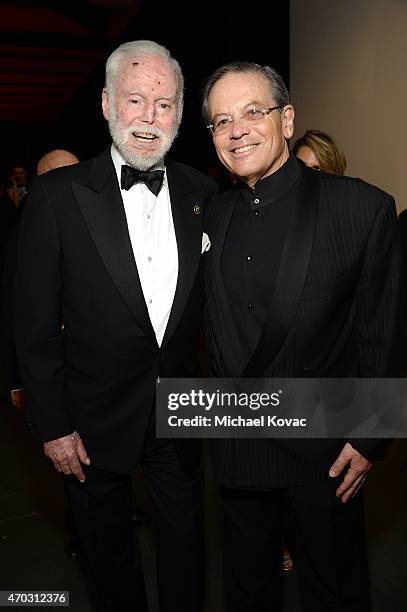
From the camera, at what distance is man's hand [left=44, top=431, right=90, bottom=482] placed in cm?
177

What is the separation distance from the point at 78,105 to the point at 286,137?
1316 cm

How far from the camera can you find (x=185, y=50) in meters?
7.28

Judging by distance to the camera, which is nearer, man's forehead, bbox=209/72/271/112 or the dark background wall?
man's forehead, bbox=209/72/271/112

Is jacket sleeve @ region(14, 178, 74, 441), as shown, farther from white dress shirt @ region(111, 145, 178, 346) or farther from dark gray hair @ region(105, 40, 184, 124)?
dark gray hair @ region(105, 40, 184, 124)

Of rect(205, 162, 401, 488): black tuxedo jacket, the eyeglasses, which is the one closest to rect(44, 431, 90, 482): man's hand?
rect(205, 162, 401, 488): black tuxedo jacket

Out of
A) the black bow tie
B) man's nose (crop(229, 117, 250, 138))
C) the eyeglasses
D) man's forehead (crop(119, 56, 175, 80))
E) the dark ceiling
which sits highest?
the dark ceiling

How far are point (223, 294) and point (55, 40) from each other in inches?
345

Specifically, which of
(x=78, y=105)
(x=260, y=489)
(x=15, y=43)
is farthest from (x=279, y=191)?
(x=78, y=105)

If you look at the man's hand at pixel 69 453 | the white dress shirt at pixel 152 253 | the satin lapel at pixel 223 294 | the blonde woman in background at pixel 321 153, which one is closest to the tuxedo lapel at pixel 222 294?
the satin lapel at pixel 223 294

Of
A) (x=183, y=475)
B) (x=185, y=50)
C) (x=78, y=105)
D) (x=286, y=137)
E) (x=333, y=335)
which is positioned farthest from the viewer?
(x=78, y=105)

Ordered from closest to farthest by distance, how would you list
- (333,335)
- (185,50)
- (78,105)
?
(333,335)
(185,50)
(78,105)

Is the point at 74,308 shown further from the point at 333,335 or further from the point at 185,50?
the point at 185,50

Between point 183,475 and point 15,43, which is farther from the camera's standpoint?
point 15,43

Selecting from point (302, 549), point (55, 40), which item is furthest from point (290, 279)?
point (55, 40)
